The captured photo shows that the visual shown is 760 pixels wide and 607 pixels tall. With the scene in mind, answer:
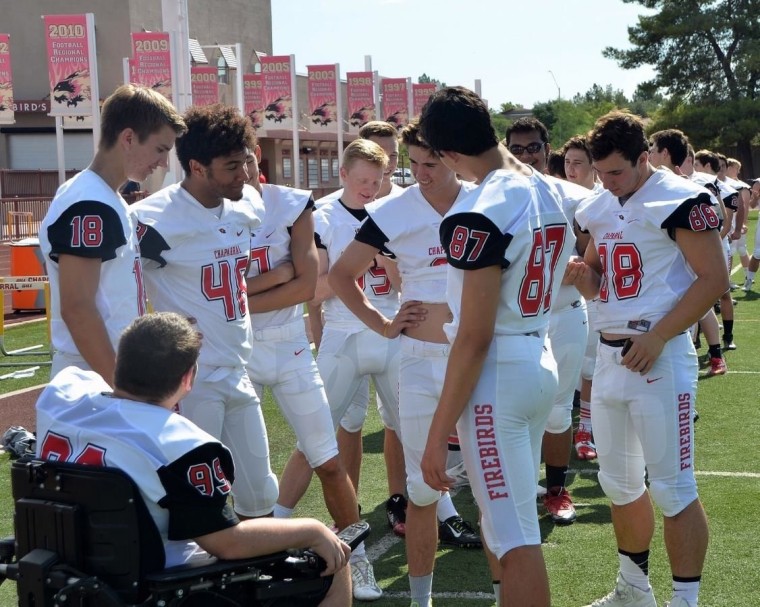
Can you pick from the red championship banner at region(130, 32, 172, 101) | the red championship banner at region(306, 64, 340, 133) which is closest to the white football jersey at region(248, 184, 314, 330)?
the red championship banner at region(130, 32, 172, 101)

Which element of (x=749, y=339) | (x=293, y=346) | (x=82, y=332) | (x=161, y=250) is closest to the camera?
(x=82, y=332)

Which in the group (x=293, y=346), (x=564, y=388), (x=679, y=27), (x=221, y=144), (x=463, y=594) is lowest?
(x=463, y=594)

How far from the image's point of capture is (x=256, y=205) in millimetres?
4637

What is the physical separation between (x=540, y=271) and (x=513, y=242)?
21 cm

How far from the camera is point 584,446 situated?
746 cm

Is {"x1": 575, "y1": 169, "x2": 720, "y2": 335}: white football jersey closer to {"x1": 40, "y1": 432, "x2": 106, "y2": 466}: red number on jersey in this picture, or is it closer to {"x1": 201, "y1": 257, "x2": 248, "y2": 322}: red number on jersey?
{"x1": 201, "y1": 257, "x2": 248, "y2": 322}: red number on jersey

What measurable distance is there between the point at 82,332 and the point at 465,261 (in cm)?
142

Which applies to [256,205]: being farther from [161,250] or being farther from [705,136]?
[705,136]

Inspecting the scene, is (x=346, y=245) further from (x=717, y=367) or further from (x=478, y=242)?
(x=717, y=367)

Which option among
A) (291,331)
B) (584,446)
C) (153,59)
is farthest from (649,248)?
(153,59)

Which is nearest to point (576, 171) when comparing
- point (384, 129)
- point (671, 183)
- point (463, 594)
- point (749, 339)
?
point (384, 129)

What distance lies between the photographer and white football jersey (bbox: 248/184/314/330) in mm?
4957

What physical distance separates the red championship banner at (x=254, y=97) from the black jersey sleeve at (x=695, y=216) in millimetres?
33682

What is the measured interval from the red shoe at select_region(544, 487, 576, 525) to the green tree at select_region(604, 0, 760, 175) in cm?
4936
